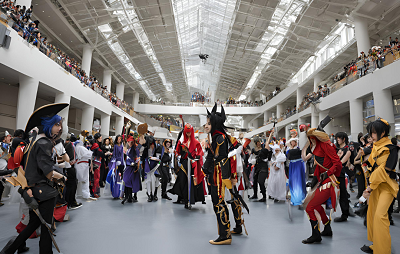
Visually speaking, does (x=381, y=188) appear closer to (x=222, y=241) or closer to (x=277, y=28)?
(x=222, y=241)

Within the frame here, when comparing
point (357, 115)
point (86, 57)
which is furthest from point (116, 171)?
point (86, 57)

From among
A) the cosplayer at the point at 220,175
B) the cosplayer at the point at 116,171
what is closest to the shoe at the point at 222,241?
the cosplayer at the point at 220,175

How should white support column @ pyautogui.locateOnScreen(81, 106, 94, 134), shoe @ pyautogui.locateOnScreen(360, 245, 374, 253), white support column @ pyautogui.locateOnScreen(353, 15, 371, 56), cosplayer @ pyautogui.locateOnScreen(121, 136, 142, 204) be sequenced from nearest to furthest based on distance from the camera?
shoe @ pyautogui.locateOnScreen(360, 245, 374, 253), cosplayer @ pyautogui.locateOnScreen(121, 136, 142, 204), white support column @ pyautogui.locateOnScreen(353, 15, 371, 56), white support column @ pyautogui.locateOnScreen(81, 106, 94, 134)

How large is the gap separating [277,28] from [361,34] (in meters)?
6.83

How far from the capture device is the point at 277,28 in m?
21.3

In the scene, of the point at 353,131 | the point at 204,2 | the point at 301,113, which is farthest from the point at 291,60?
the point at 353,131

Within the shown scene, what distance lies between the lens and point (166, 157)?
6863 mm

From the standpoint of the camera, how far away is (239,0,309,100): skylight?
17.9 metres

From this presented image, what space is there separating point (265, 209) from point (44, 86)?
14148mm

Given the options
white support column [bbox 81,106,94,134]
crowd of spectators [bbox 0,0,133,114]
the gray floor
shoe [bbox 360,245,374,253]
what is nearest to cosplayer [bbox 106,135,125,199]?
the gray floor

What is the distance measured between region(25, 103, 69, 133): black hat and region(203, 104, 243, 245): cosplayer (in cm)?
200

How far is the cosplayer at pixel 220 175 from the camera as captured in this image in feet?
11.3

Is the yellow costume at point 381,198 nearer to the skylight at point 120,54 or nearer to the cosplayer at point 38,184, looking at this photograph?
the cosplayer at point 38,184

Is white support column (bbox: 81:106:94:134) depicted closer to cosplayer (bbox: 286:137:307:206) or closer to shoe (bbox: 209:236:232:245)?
cosplayer (bbox: 286:137:307:206)
